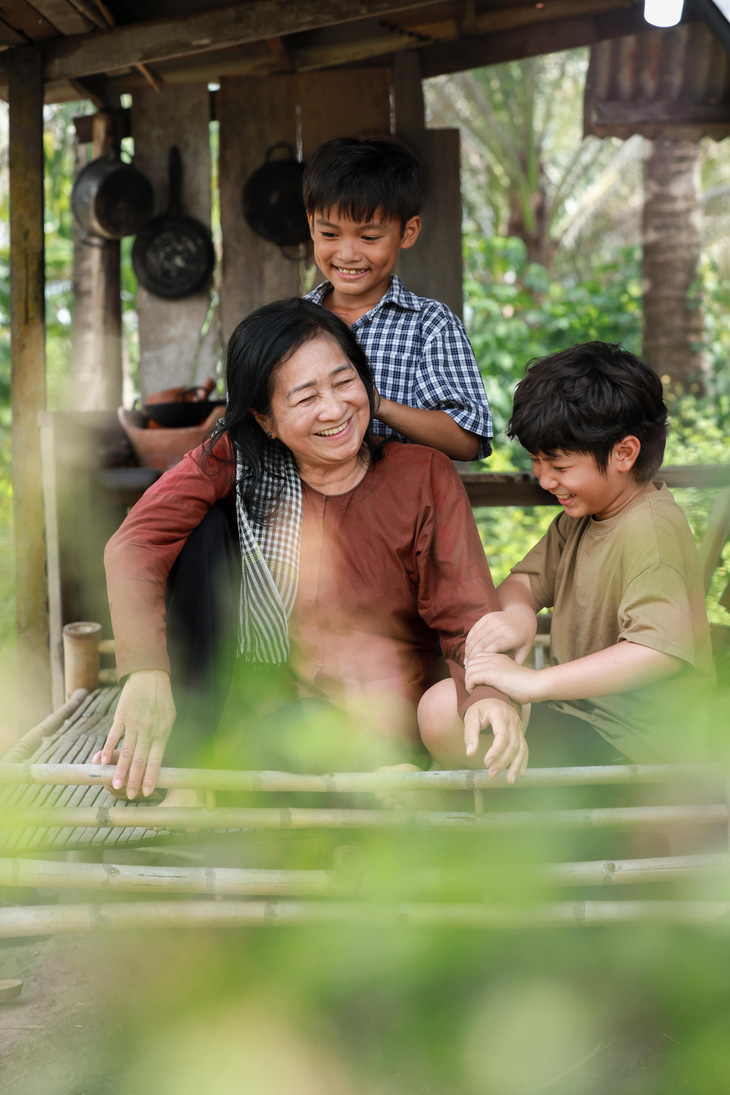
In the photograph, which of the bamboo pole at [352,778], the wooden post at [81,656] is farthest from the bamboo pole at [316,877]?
the wooden post at [81,656]

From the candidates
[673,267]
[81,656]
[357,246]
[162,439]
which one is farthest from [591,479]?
[673,267]

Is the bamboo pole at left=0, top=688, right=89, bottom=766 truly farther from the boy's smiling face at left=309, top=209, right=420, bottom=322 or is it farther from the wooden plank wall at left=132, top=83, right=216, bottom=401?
the wooden plank wall at left=132, top=83, right=216, bottom=401

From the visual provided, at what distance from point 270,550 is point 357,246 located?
0.89 m

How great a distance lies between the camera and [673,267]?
767cm

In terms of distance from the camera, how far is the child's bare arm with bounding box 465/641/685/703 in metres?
1.87

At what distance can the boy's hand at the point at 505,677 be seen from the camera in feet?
6.14

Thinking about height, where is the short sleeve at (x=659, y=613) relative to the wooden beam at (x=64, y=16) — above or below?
below

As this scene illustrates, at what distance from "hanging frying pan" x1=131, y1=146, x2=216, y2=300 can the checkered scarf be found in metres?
2.56

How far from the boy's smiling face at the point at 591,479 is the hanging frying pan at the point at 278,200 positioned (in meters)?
2.58

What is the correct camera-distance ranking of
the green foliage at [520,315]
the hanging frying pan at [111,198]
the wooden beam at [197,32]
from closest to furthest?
the wooden beam at [197,32] < the hanging frying pan at [111,198] < the green foliage at [520,315]

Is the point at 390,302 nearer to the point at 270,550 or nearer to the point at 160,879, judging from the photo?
the point at 270,550

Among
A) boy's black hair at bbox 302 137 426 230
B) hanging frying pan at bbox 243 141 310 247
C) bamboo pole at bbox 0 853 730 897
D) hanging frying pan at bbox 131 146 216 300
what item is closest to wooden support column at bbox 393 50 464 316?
hanging frying pan at bbox 243 141 310 247

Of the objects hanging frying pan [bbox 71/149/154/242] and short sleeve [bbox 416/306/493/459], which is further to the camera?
hanging frying pan [bbox 71/149/154/242]

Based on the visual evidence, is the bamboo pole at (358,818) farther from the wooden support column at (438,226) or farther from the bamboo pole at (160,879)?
the wooden support column at (438,226)
